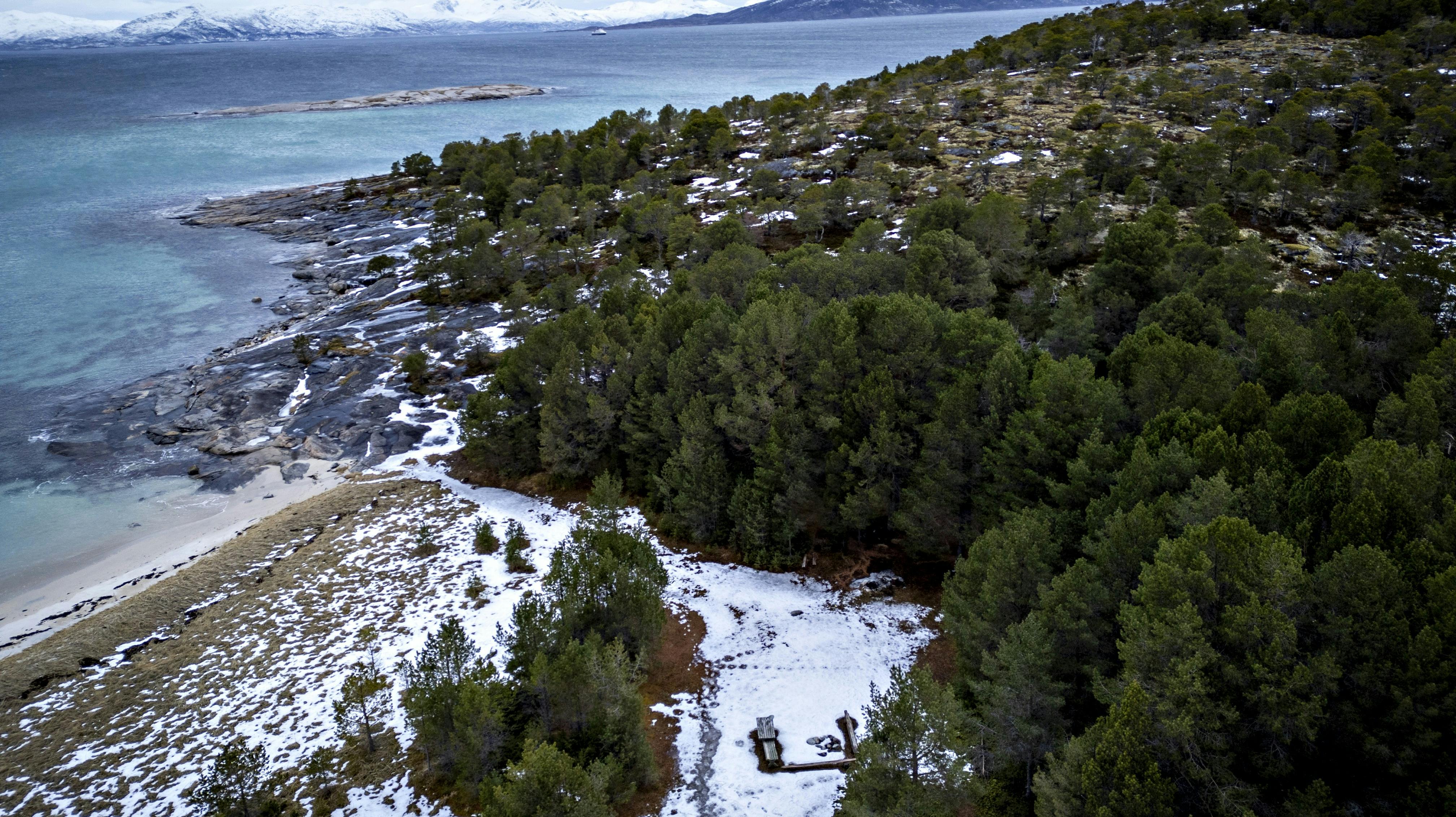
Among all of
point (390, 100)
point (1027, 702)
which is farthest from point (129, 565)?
point (390, 100)

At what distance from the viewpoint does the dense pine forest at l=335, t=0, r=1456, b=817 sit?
15.7m

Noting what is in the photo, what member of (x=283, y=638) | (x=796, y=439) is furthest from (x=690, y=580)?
(x=283, y=638)

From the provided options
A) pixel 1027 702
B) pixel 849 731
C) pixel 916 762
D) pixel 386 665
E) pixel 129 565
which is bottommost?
pixel 849 731

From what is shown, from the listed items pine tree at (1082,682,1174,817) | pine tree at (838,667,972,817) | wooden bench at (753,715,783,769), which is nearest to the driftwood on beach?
wooden bench at (753,715,783,769)

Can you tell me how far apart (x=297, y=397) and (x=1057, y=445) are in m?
48.1

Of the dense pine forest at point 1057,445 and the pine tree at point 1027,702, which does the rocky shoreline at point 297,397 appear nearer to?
the dense pine forest at point 1057,445

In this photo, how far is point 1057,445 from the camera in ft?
84.4

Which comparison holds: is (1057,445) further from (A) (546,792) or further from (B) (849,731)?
(A) (546,792)

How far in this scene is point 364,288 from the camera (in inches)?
2739

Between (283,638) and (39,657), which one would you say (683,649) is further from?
(39,657)

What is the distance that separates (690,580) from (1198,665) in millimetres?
20105

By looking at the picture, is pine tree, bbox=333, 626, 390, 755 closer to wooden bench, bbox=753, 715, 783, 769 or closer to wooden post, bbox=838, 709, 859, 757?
wooden bench, bbox=753, 715, 783, 769

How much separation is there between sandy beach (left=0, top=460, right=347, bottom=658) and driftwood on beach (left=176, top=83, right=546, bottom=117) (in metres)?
159

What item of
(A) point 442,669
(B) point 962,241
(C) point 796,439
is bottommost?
(A) point 442,669
